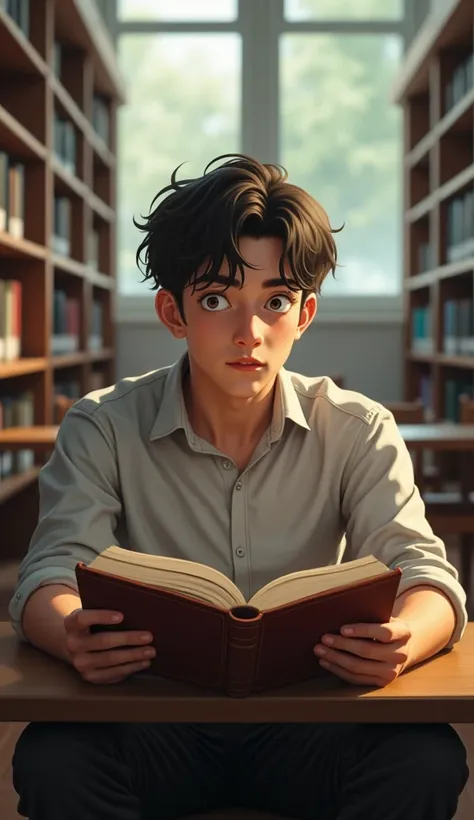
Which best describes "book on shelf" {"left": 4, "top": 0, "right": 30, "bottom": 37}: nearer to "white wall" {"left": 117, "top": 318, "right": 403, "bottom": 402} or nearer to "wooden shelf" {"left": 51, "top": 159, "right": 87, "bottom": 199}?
"wooden shelf" {"left": 51, "top": 159, "right": 87, "bottom": 199}

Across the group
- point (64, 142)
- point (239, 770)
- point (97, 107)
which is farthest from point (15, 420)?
point (239, 770)

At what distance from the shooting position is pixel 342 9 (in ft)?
23.6

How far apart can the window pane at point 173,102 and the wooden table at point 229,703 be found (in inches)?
251

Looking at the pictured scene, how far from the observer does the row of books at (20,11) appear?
13.9 ft

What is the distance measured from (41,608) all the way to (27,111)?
379cm

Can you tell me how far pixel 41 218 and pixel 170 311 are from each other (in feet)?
11.2

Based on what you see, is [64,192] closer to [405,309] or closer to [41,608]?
[405,309]

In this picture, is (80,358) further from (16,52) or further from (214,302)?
(214,302)

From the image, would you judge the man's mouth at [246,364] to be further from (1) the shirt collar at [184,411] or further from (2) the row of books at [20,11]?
(2) the row of books at [20,11]

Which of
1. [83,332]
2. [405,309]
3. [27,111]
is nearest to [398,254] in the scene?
[405,309]

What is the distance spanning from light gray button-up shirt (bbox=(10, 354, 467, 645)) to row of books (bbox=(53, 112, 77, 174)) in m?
3.96

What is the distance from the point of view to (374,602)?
1.05 meters

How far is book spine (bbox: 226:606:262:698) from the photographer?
3.29ft

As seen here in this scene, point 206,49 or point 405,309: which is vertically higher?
point 206,49
